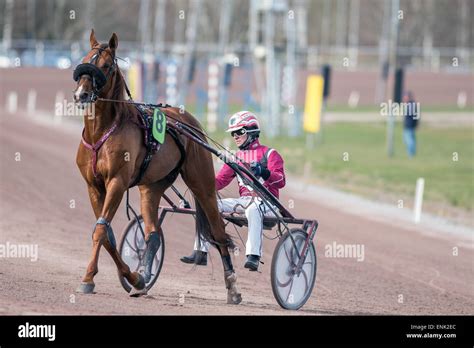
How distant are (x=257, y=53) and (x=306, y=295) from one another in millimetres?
22855

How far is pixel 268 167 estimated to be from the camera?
28.6 feet

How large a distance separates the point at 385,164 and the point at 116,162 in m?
17.2

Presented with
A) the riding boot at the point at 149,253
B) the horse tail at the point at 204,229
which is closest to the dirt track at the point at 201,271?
the riding boot at the point at 149,253

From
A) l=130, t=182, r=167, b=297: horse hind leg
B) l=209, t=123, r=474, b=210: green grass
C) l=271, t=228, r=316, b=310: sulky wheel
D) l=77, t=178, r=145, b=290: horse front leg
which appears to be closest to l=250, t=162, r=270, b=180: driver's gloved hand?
l=271, t=228, r=316, b=310: sulky wheel

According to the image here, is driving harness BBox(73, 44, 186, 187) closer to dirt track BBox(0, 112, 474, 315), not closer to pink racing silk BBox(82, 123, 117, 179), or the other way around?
pink racing silk BBox(82, 123, 117, 179)

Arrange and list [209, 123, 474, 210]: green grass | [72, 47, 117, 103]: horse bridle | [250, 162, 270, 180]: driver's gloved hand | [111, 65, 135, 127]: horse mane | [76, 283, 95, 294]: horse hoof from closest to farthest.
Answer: [72, 47, 117, 103]: horse bridle, [76, 283, 95, 294]: horse hoof, [111, 65, 135, 127]: horse mane, [250, 162, 270, 180]: driver's gloved hand, [209, 123, 474, 210]: green grass

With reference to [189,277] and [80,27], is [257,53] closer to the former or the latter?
[189,277]

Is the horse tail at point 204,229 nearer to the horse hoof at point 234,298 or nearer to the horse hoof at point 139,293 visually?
the horse hoof at point 234,298

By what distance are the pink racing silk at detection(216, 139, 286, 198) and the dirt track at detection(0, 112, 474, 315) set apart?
98cm

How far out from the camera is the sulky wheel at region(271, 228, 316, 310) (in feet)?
27.2

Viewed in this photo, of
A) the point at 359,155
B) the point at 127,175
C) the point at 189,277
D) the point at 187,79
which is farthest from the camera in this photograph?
the point at 187,79

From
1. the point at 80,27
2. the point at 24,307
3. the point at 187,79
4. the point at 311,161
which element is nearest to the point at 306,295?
the point at 24,307

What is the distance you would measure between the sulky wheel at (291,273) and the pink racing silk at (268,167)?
1.45 ft
